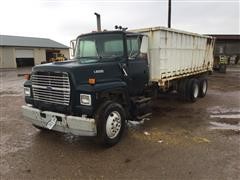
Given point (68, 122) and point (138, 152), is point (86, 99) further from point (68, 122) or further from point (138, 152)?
point (138, 152)

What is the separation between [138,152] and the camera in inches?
172

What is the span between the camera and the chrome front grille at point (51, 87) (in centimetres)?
431

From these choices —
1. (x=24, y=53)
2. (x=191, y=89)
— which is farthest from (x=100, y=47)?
(x=24, y=53)

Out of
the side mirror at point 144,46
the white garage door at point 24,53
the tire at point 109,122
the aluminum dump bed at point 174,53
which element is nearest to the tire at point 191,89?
the aluminum dump bed at point 174,53

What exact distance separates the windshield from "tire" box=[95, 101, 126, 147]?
124cm

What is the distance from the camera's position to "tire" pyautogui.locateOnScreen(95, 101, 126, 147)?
4.30 meters

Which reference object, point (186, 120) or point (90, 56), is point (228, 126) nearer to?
point (186, 120)

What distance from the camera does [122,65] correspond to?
5082 millimetres

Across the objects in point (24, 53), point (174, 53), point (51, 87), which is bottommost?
point (51, 87)

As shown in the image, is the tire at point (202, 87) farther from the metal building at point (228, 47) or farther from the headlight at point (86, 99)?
the metal building at point (228, 47)

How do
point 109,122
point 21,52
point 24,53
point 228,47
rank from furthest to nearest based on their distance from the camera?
point 24,53, point 21,52, point 228,47, point 109,122

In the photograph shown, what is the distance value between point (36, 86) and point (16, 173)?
1869mm

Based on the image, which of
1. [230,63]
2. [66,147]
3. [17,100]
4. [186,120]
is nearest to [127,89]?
[66,147]

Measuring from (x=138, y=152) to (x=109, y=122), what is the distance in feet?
2.75
